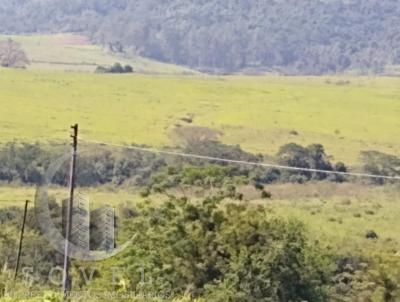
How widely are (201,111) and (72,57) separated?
74.5m

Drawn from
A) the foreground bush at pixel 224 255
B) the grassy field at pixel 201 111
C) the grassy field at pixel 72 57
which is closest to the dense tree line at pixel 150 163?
the grassy field at pixel 201 111

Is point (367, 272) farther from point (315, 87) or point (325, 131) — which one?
point (315, 87)

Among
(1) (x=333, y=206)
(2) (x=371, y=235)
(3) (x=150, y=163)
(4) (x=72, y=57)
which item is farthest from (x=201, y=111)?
(4) (x=72, y=57)

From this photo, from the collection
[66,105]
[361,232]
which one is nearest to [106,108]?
[66,105]

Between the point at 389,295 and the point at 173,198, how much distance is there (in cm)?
573

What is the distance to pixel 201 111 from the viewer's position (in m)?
76.3

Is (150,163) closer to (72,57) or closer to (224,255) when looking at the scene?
(224,255)

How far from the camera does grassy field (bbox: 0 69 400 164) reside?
65.5 meters

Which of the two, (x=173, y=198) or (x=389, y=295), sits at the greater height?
(x=173, y=198)

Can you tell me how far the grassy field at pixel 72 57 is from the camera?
132438 millimetres

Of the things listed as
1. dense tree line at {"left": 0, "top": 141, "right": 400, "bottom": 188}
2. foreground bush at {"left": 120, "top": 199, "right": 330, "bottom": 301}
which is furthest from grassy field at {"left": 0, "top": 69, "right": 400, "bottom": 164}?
foreground bush at {"left": 120, "top": 199, "right": 330, "bottom": 301}

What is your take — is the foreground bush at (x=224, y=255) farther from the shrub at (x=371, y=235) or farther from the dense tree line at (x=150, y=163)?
the dense tree line at (x=150, y=163)

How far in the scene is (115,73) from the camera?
108 metres

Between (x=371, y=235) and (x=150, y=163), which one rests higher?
(x=371, y=235)
